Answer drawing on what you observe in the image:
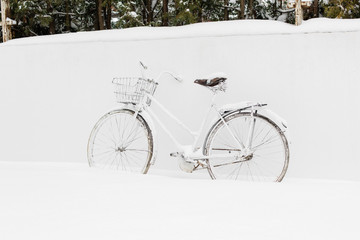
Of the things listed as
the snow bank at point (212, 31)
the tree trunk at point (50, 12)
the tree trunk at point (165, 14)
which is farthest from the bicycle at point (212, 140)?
the tree trunk at point (50, 12)

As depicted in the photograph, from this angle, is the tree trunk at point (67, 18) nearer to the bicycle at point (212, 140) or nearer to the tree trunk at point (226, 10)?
the tree trunk at point (226, 10)

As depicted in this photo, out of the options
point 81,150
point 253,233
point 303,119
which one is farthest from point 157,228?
point 81,150

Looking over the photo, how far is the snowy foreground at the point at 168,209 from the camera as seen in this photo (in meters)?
1.88

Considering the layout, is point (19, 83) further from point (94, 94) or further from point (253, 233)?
point (253, 233)

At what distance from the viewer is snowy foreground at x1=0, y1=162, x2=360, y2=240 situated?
188cm

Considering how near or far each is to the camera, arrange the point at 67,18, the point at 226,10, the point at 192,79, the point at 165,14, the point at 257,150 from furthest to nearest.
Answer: the point at 67,18 < the point at 226,10 < the point at 165,14 < the point at 192,79 < the point at 257,150

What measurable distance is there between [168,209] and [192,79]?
1620 mm

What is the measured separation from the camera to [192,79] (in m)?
3.60

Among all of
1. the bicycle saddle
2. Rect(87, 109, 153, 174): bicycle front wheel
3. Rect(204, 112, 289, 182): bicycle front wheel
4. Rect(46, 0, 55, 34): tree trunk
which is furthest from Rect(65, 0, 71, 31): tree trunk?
the bicycle saddle

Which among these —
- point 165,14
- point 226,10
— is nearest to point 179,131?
point 165,14

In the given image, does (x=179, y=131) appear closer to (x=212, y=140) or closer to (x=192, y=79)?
(x=192, y=79)

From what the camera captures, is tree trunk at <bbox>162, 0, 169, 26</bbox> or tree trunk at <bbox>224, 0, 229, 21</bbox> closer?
tree trunk at <bbox>162, 0, 169, 26</bbox>

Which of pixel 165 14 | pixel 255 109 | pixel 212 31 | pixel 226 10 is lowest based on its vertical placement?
pixel 255 109

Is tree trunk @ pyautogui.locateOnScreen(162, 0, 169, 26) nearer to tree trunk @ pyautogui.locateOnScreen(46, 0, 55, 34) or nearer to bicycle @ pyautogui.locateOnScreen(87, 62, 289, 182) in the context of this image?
tree trunk @ pyautogui.locateOnScreen(46, 0, 55, 34)
